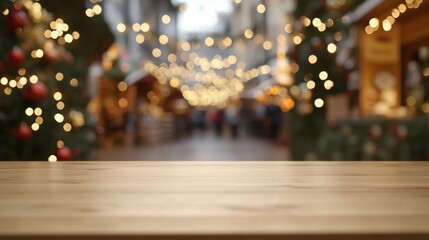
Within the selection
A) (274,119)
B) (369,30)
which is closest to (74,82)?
Result: (369,30)

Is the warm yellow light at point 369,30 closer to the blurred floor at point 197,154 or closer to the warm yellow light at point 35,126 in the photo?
the blurred floor at point 197,154

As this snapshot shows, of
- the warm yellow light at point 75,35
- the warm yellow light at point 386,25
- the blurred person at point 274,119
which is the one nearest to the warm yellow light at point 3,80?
the warm yellow light at point 75,35

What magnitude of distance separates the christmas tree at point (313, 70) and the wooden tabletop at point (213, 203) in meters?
5.81

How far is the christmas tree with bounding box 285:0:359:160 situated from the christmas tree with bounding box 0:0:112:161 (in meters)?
3.09

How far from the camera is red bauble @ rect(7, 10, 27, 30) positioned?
4011 millimetres

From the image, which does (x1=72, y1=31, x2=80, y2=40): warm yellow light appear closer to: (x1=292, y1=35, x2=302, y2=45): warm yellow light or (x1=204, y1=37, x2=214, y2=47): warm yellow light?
(x1=292, y1=35, x2=302, y2=45): warm yellow light

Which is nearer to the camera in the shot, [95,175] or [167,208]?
[167,208]

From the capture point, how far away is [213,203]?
76 cm

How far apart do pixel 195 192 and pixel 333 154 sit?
565 centimetres

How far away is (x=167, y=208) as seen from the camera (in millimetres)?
723

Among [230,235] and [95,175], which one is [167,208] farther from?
[95,175]

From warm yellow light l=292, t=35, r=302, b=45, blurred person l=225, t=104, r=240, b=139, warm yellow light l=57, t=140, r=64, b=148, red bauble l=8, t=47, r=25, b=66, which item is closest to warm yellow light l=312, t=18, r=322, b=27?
warm yellow light l=292, t=35, r=302, b=45

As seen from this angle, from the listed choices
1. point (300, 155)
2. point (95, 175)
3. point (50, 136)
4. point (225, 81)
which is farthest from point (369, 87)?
point (225, 81)

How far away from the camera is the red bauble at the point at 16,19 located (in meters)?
4.01
